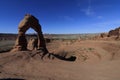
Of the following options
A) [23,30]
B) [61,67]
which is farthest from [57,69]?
[23,30]

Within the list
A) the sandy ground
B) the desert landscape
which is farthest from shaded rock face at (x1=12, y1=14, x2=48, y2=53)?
the sandy ground

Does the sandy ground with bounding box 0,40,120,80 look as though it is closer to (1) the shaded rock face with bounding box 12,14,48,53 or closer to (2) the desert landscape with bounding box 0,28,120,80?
(2) the desert landscape with bounding box 0,28,120,80

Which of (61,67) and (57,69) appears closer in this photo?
(57,69)

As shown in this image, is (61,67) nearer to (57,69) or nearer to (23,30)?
(57,69)

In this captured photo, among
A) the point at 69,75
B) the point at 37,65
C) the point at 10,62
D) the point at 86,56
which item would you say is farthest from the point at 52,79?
the point at 86,56

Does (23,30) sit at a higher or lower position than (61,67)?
higher

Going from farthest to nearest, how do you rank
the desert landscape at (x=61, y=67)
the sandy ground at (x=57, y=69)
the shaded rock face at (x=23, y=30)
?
1. the shaded rock face at (x=23, y=30)
2. the desert landscape at (x=61, y=67)
3. the sandy ground at (x=57, y=69)

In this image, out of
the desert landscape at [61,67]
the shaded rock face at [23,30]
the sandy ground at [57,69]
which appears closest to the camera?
the sandy ground at [57,69]

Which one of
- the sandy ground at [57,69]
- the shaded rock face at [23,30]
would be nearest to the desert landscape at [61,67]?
the sandy ground at [57,69]

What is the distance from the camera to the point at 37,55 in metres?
18.6

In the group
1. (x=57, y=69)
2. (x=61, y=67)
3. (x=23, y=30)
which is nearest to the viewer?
(x=57, y=69)

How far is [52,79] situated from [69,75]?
1.83m

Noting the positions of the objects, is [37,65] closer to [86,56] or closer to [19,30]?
[19,30]

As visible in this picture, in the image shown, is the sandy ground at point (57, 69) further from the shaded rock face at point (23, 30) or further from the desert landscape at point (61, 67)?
the shaded rock face at point (23, 30)
